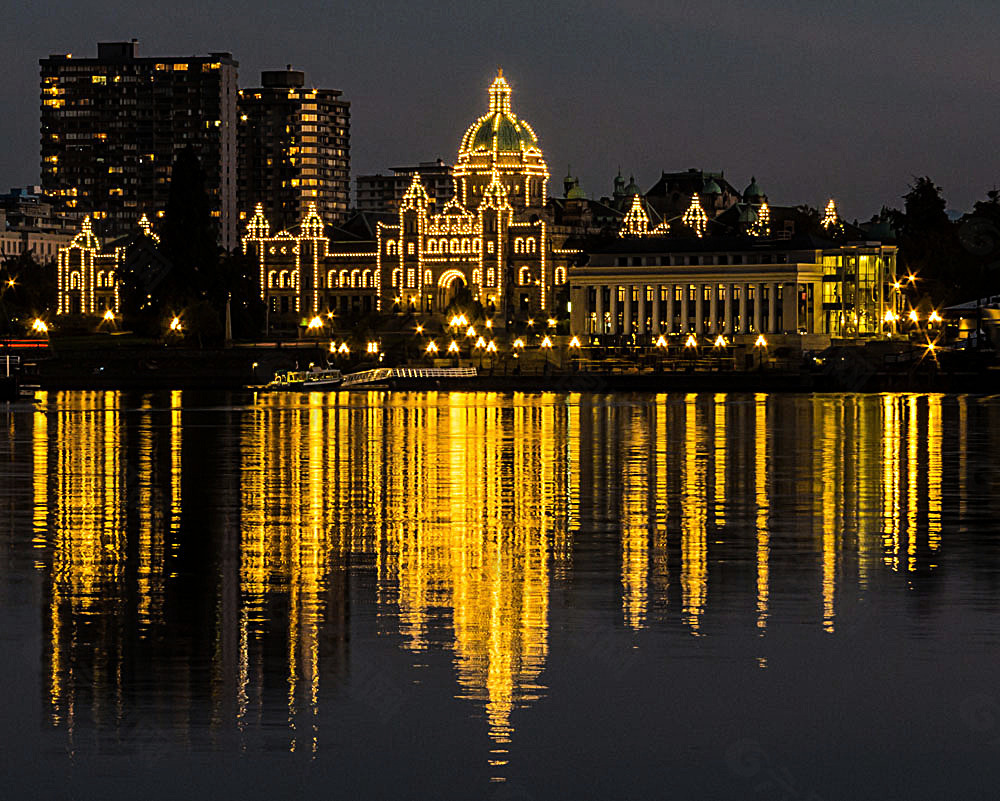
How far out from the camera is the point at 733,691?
59.8 feet

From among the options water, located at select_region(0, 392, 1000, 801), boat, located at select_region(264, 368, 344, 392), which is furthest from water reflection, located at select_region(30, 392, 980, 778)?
boat, located at select_region(264, 368, 344, 392)

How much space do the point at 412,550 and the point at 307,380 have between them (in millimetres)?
102674

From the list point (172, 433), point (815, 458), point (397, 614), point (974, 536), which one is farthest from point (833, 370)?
point (397, 614)

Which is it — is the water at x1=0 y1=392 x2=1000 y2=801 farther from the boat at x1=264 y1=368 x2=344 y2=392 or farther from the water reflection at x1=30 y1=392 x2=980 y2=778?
the boat at x1=264 y1=368 x2=344 y2=392

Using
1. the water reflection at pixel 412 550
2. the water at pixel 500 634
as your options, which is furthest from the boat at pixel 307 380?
the water at pixel 500 634

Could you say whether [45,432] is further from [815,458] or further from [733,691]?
[733,691]

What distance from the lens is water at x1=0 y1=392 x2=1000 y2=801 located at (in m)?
15.5

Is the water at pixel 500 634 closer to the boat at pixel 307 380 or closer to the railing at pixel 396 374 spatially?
the boat at pixel 307 380

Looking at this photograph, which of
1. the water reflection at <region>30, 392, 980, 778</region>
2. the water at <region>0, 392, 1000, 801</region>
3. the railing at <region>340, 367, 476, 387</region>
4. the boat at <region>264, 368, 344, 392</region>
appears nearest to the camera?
the water at <region>0, 392, 1000, 801</region>

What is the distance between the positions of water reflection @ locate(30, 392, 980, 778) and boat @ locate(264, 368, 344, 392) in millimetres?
65384

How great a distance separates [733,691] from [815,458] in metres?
34.3

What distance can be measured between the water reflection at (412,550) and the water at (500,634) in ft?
0.27

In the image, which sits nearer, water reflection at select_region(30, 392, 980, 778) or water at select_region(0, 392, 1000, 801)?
water at select_region(0, 392, 1000, 801)

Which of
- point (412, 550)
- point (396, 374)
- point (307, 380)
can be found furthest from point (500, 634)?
point (396, 374)
